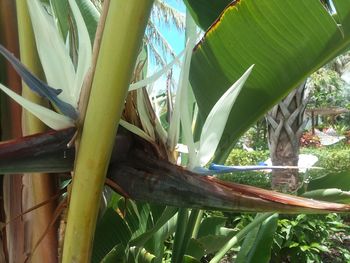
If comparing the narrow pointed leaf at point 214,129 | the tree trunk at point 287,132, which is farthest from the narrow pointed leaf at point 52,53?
the tree trunk at point 287,132

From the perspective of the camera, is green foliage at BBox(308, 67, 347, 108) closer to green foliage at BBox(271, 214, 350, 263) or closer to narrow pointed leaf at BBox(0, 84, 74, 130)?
green foliage at BBox(271, 214, 350, 263)

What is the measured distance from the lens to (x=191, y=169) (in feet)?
1.45

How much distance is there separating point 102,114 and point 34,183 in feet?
0.68

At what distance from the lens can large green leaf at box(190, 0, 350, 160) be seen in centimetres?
70

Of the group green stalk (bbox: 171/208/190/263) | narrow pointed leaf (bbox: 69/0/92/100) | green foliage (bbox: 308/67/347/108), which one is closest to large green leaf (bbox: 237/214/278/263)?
green stalk (bbox: 171/208/190/263)

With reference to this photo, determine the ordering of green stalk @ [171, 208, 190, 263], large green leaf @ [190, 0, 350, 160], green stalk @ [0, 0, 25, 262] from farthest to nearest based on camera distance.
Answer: green stalk @ [171, 208, 190, 263], large green leaf @ [190, 0, 350, 160], green stalk @ [0, 0, 25, 262]

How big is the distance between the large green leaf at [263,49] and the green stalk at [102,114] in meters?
0.38

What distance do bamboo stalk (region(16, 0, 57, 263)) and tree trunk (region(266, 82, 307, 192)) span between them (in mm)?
2025

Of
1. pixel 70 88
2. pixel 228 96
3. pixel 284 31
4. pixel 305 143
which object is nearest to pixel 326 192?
pixel 284 31

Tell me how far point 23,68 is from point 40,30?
49 mm

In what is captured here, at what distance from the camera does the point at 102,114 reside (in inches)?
14.7

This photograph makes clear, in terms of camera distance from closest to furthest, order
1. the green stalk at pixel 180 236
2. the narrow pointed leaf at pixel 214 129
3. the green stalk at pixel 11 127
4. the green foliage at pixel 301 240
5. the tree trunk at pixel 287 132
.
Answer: the narrow pointed leaf at pixel 214 129 → the green stalk at pixel 11 127 → the green stalk at pixel 180 236 → the green foliage at pixel 301 240 → the tree trunk at pixel 287 132

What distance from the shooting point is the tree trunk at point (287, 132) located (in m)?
2.50

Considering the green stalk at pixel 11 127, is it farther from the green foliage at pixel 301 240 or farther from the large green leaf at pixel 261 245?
the green foliage at pixel 301 240
